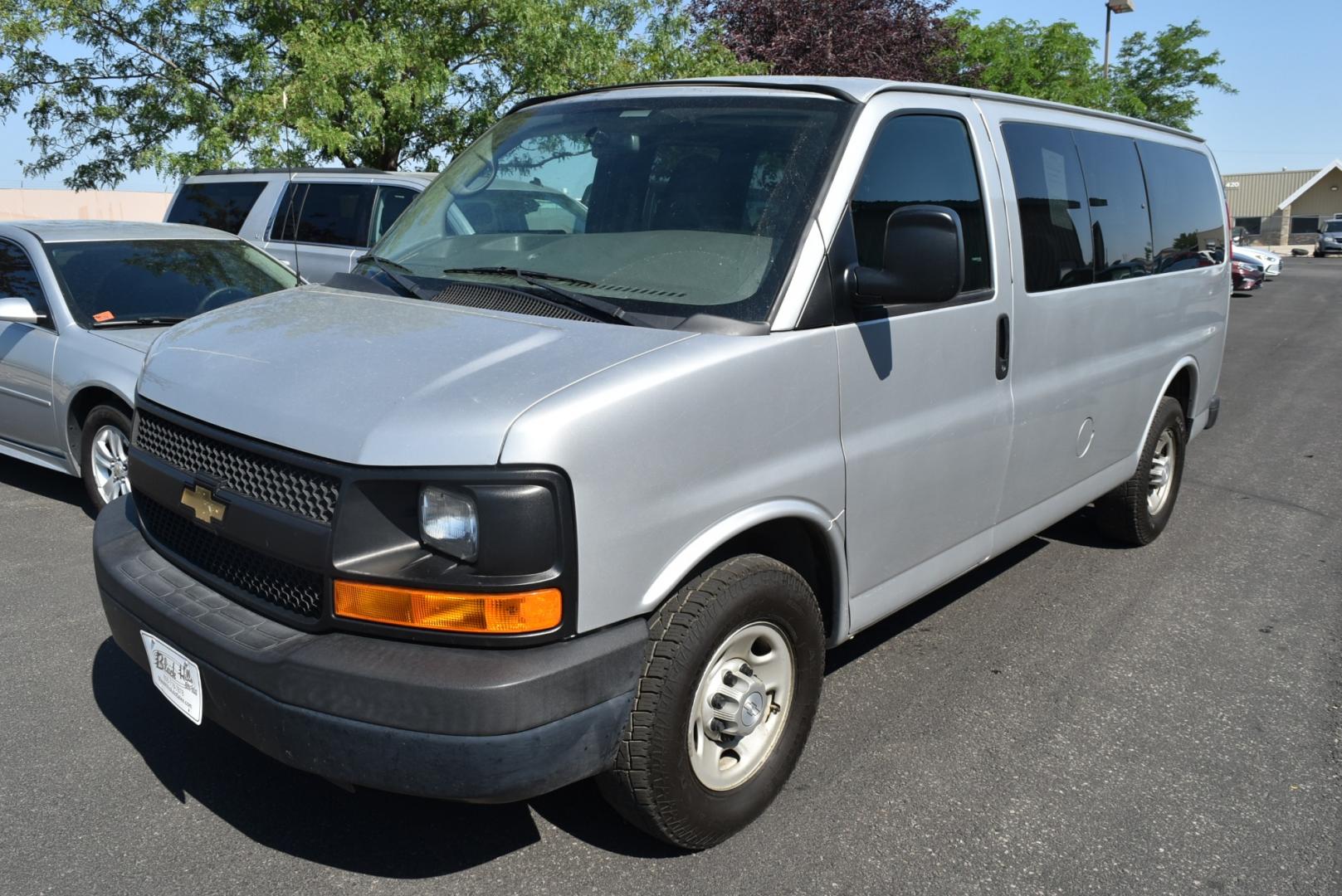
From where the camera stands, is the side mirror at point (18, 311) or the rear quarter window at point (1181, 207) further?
the side mirror at point (18, 311)

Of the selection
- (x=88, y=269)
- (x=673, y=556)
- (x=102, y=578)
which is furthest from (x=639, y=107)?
(x=88, y=269)

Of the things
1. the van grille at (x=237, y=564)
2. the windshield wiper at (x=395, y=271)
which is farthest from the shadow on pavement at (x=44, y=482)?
the van grille at (x=237, y=564)

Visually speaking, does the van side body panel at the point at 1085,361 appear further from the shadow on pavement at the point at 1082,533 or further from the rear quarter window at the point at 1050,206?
the shadow on pavement at the point at 1082,533

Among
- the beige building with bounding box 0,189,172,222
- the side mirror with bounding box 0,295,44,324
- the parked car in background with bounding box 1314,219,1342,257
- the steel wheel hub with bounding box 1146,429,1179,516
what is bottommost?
the parked car in background with bounding box 1314,219,1342,257

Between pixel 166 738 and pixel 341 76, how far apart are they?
890 centimetres

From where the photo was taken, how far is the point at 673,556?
108 inches

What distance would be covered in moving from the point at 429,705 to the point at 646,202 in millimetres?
1816

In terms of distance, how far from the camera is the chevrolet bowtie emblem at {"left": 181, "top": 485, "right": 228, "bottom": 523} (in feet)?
9.42

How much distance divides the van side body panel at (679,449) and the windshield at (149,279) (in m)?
4.45

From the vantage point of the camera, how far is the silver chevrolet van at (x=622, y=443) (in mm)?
2506

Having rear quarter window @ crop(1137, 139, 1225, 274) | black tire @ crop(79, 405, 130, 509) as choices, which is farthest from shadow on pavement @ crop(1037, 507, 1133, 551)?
black tire @ crop(79, 405, 130, 509)

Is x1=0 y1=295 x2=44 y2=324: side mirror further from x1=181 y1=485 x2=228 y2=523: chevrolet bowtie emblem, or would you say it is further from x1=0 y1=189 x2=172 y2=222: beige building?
x1=0 y1=189 x2=172 y2=222: beige building

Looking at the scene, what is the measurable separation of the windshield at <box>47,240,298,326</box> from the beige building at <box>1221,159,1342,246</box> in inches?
2897

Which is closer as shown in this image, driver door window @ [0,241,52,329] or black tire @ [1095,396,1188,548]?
black tire @ [1095,396,1188,548]
